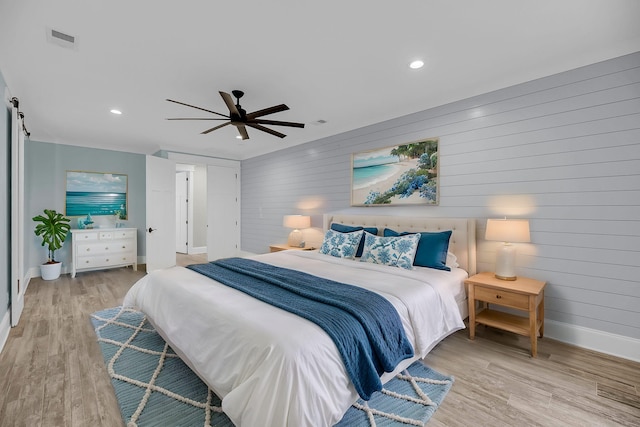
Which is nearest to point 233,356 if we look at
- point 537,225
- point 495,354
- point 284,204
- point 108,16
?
point 495,354

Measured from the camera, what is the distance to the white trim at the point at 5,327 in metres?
2.58

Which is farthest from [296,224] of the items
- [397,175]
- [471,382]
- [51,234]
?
[51,234]

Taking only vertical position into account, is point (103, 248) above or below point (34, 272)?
above

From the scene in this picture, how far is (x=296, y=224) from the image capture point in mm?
4891

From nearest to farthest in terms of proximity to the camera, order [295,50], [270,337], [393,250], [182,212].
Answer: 1. [270,337]
2. [295,50]
3. [393,250]
4. [182,212]

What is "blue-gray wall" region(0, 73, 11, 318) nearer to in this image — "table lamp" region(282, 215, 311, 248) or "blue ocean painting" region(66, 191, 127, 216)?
"blue ocean painting" region(66, 191, 127, 216)

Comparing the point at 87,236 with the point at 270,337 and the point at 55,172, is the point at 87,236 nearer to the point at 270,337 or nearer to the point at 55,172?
the point at 55,172

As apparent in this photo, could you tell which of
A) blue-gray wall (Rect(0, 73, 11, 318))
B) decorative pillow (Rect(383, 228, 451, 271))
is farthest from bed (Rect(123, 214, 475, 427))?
blue-gray wall (Rect(0, 73, 11, 318))

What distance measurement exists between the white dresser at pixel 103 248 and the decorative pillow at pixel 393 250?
4.99 meters

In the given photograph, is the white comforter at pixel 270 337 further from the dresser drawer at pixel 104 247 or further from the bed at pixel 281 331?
the dresser drawer at pixel 104 247

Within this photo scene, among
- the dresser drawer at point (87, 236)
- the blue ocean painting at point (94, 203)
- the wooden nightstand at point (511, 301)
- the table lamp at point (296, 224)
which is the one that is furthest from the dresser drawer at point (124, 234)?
the wooden nightstand at point (511, 301)

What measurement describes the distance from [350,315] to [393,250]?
1.48m

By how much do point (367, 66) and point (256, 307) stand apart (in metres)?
2.37

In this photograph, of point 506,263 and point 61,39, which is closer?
point 61,39
